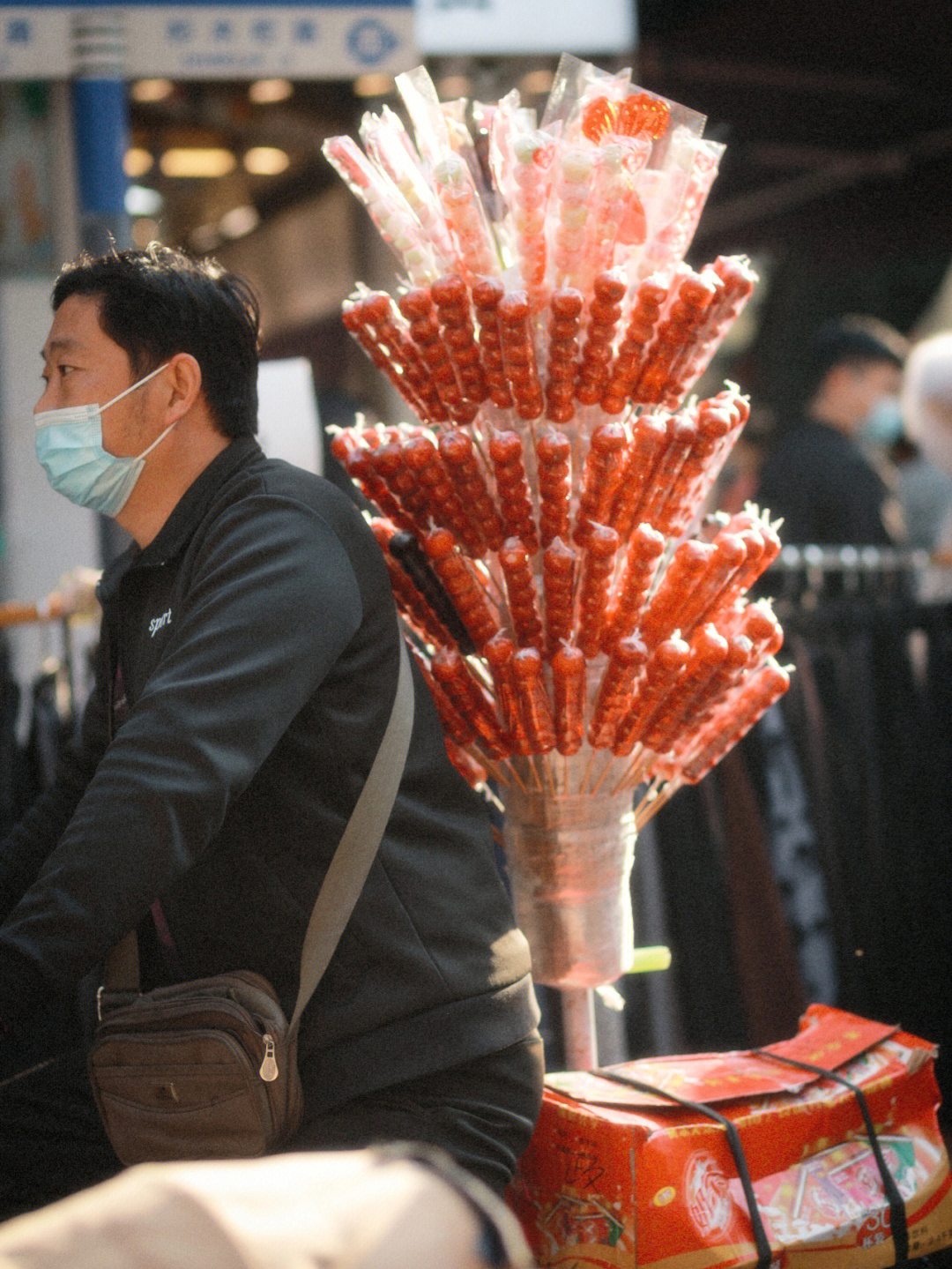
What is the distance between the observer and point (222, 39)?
4.13m

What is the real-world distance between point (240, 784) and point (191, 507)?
1.63ft

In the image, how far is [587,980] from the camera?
2189 millimetres

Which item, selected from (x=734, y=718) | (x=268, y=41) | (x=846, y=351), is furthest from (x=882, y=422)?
(x=734, y=718)

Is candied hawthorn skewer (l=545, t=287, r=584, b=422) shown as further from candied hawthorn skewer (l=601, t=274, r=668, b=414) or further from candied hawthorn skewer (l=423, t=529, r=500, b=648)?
candied hawthorn skewer (l=423, t=529, r=500, b=648)

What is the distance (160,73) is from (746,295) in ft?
8.74

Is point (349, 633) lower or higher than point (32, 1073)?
higher

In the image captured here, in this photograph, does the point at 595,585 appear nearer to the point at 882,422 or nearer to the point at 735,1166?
the point at 735,1166

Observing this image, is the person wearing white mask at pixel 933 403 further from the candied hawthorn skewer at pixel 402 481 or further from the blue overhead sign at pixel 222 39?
the candied hawthorn skewer at pixel 402 481

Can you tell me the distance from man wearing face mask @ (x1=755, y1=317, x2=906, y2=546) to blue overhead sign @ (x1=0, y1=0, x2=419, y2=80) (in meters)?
1.88

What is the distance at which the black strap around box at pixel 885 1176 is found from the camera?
1.97 meters

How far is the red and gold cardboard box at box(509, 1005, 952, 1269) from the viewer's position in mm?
1862

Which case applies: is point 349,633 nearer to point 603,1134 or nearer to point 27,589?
point 603,1134

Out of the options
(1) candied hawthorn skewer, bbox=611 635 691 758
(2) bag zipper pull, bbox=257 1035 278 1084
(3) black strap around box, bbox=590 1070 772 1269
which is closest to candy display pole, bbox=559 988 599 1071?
(3) black strap around box, bbox=590 1070 772 1269

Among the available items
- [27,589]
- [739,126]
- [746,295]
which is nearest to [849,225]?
[739,126]
